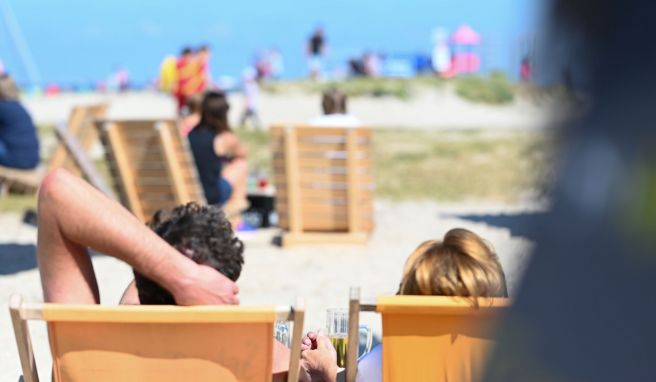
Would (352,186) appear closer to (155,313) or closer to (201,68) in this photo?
(155,313)

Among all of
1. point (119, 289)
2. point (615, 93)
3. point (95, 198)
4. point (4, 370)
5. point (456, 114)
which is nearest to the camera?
point (615, 93)

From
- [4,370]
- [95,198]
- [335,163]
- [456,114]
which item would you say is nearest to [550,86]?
[95,198]

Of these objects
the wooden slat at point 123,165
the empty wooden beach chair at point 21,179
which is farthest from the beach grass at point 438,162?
the empty wooden beach chair at point 21,179

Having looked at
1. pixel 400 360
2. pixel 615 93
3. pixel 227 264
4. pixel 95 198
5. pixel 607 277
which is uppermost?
pixel 615 93

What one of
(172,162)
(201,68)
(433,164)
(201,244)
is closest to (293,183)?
(172,162)

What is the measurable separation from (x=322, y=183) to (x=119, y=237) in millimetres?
4806

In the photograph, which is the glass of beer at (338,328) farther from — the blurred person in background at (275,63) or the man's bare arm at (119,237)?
the blurred person in background at (275,63)

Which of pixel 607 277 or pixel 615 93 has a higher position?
pixel 615 93

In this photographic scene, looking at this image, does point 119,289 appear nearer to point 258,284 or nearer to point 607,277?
point 258,284

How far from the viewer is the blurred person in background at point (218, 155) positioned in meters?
7.46

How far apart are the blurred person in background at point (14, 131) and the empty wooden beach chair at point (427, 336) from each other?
661cm

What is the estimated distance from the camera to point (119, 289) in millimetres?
5574

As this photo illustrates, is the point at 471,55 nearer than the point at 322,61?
No

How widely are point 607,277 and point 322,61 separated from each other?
30670 millimetres
